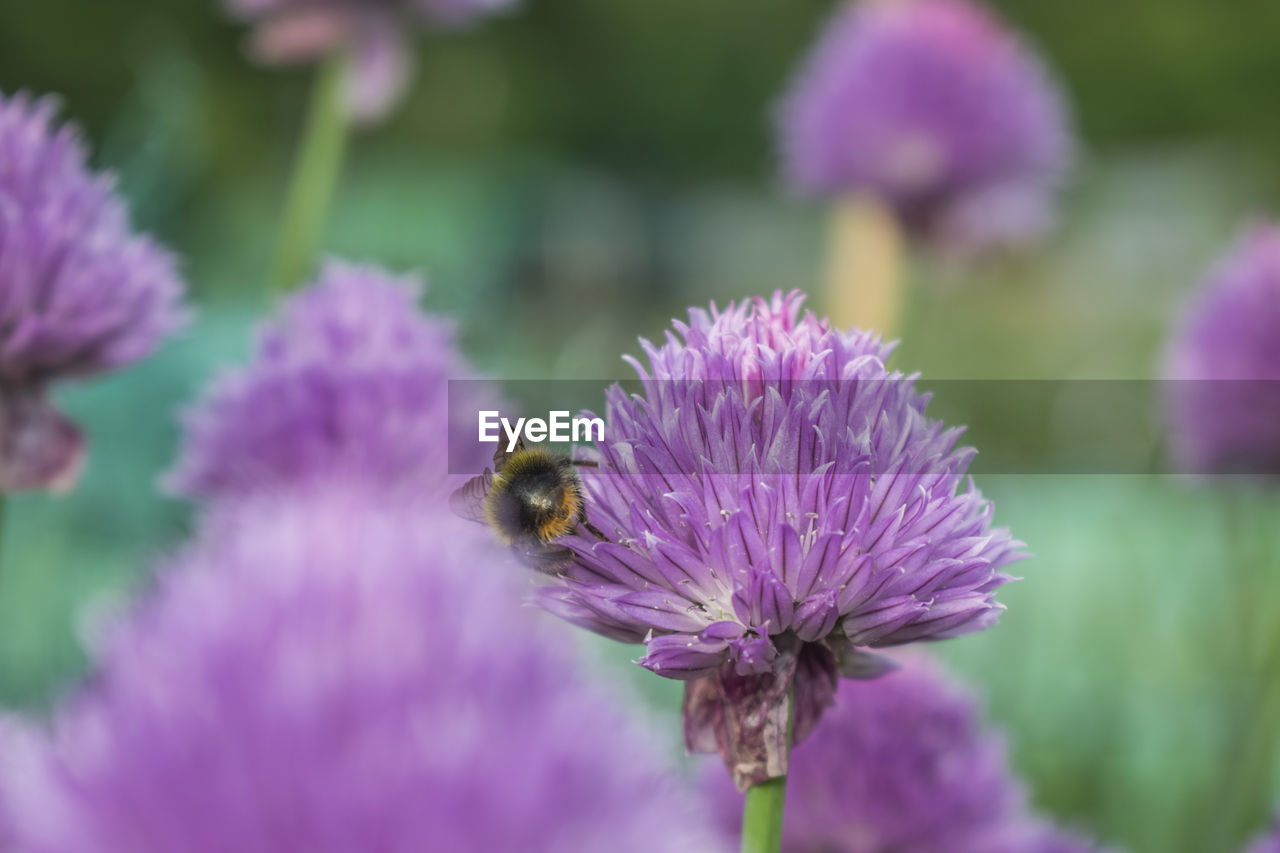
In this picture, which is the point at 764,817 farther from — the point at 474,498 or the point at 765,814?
the point at 474,498

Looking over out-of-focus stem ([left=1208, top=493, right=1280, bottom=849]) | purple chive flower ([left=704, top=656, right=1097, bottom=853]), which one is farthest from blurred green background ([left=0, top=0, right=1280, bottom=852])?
purple chive flower ([left=704, top=656, right=1097, bottom=853])

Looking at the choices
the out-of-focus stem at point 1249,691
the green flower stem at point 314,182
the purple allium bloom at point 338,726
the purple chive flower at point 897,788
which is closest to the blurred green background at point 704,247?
the out-of-focus stem at point 1249,691

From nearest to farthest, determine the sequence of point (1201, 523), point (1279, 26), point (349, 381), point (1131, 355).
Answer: point (349, 381), point (1201, 523), point (1131, 355), point (1279, 26)

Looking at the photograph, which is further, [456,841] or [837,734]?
[837,734]

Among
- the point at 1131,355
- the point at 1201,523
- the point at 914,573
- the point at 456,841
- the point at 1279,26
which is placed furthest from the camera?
the point at 1279,26

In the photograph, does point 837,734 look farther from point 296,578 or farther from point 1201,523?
point 1201,523

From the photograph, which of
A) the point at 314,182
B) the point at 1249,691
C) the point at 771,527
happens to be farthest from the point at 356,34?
the point at 1249,691

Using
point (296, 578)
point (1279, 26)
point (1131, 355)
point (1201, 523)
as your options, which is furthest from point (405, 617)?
point (1279, 26)

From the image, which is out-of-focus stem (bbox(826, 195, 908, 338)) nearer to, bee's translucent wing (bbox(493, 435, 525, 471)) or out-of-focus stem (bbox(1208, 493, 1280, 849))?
out-of-focus stem (bbox(1208, 493, 1280, 849))
